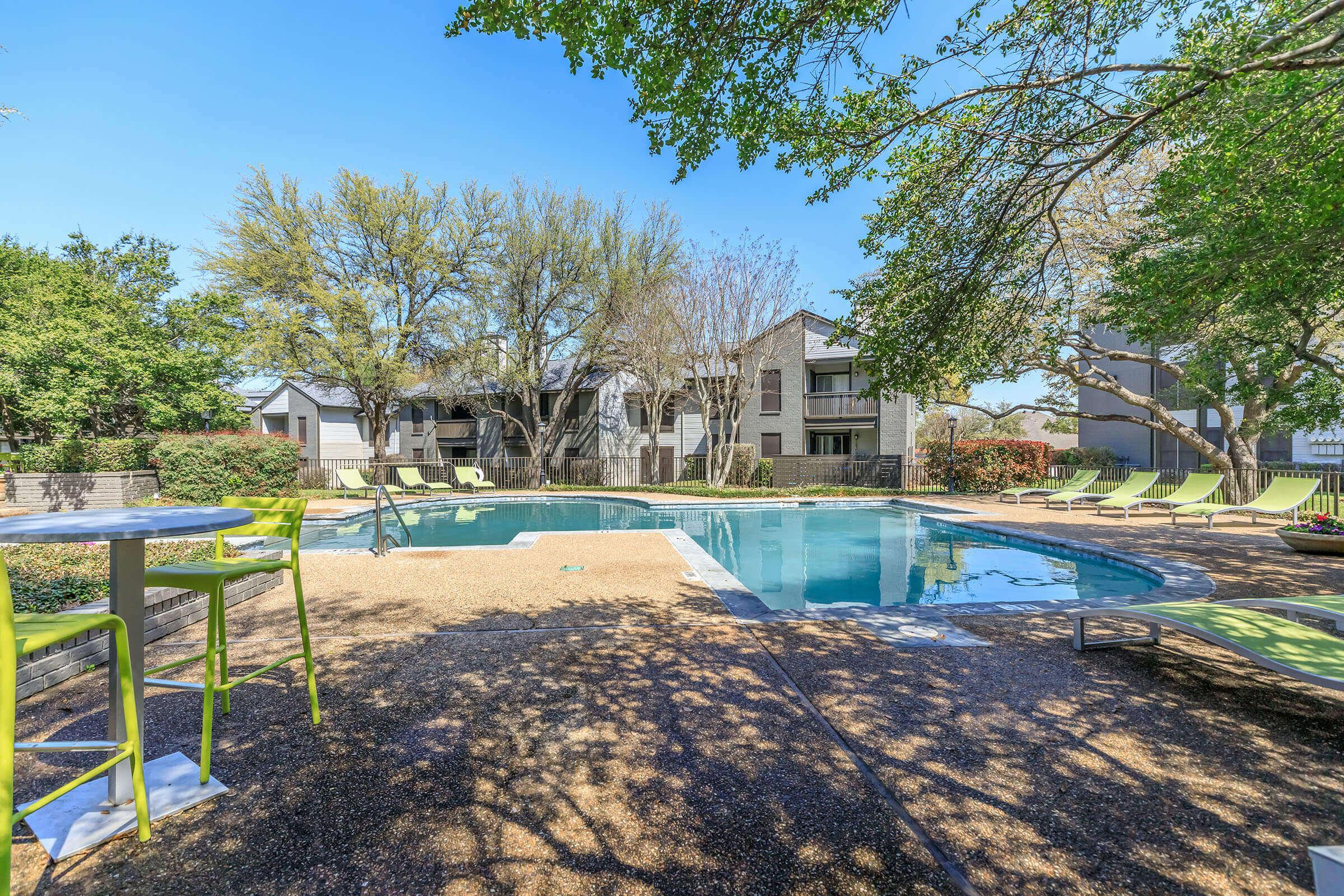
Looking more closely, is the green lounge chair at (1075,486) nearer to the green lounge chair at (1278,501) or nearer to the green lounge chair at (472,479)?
the green lounge chair at (1278,501)

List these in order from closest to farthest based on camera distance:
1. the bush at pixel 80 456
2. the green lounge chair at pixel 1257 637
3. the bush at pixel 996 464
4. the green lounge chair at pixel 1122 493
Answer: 1. the green lounge chair at pixel 1257 637
2. the green lounge chair at pixel 1122 493
3. the bush at pixel 80 456
4. the bush at pixel 996 464

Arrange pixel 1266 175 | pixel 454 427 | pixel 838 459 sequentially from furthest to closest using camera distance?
pixel 454 427 → pixel 838 459 → pixel 1266 175

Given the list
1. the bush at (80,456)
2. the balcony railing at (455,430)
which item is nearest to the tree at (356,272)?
the bush at (80,456)

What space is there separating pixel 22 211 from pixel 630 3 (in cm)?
1393

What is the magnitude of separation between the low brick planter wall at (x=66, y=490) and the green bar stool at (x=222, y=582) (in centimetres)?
1527

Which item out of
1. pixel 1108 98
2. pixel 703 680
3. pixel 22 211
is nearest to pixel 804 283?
pixel 1108 98

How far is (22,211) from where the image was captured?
1052cm

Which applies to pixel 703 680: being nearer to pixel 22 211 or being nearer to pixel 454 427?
pixel 22 211

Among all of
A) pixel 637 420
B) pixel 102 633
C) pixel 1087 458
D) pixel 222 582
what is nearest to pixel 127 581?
pixel 222 582

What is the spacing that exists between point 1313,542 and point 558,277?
20757 millimetres

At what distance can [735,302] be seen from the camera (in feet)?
60.7

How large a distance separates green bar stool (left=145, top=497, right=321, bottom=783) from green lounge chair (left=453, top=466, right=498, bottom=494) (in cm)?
1874

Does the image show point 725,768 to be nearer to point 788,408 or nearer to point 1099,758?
point 1099,758

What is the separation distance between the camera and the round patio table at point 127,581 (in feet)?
6.71
